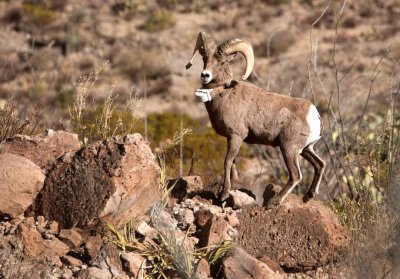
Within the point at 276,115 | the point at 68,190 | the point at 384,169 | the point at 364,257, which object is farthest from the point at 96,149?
the point at 384,169

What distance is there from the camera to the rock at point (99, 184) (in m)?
6.96

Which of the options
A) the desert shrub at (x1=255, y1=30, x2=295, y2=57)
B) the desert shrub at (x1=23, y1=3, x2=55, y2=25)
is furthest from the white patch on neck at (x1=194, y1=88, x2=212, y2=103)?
the desert shrub at (x1=23, y1=3, x2=55, y2=25)

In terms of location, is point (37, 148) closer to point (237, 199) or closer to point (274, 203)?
point (237, 199)

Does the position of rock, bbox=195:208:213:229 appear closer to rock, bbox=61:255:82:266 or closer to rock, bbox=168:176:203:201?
rock, bbox=168:176:203:201

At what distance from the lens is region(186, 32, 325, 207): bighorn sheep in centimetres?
767

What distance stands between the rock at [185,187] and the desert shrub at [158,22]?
31.2 meters

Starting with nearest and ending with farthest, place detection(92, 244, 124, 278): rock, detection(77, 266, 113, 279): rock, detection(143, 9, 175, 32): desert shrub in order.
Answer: detection(77, 266, 113, 279): rock < detection(92, 244, 124, 278): rock < detection(143, 9, 175, 32): desert shrub

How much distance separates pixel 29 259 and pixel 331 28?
1285 inches

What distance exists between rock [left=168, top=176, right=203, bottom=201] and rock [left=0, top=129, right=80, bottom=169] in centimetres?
111

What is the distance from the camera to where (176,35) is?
38312mm

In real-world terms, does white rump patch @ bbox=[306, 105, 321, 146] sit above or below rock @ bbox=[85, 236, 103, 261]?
above

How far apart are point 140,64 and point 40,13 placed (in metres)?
7.81

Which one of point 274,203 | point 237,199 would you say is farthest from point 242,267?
point 237,199

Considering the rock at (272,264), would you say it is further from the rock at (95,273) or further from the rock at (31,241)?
the rock at (31,241)
